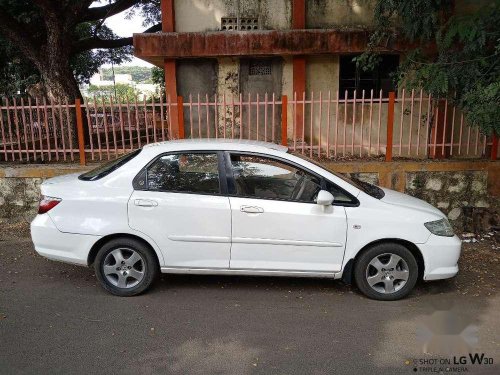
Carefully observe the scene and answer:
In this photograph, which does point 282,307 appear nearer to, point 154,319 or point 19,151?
point 154,319

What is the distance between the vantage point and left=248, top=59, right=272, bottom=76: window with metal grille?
32.4 feet

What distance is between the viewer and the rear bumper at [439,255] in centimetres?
426

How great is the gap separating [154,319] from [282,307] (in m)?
1.19

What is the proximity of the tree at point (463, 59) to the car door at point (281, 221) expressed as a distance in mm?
2676

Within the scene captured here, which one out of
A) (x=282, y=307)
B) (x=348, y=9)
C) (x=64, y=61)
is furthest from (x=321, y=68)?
(x=282, y=307)

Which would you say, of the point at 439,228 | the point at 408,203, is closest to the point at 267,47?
the point at 408,203

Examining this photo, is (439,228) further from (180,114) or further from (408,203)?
(180,114)

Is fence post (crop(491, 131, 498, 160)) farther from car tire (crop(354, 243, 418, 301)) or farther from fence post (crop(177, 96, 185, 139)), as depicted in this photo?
fence post (crop(177, 96, 185, 139))

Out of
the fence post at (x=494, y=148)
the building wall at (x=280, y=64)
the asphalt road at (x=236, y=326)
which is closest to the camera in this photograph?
the asphalt road at (x=236, y=326)

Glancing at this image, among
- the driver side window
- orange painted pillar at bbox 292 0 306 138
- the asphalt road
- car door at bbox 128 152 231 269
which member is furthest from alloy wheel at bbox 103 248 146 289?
orange painted pillar at bbox 292 0 306 138

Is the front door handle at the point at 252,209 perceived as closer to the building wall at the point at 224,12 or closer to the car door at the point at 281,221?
the car door at the point at 281,221

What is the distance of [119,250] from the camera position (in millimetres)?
4379

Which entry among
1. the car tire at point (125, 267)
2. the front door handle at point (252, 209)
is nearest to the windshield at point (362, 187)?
the front door handle at point (252, 209)

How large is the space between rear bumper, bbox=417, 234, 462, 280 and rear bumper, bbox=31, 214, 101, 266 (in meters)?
3.20
